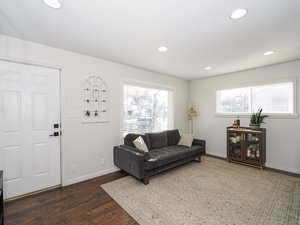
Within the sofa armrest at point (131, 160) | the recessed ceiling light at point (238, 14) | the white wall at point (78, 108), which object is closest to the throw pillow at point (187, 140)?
the sofa armrest at point (131, 160)

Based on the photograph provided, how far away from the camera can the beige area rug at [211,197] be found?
5.84ft

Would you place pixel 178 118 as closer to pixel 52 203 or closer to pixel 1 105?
pixel 52 203

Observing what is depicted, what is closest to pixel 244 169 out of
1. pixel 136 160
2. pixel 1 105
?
pixel 136 160

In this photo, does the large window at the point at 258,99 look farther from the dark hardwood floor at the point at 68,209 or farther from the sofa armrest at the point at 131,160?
the dark hardwood floor at the point at 68,209

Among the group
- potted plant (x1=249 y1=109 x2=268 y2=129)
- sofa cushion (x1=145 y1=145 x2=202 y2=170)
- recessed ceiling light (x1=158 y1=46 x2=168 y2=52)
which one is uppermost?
recessed ceiling light (x1=158 y1=46 x2=168 y2=52)

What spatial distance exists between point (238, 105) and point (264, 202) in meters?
2.62

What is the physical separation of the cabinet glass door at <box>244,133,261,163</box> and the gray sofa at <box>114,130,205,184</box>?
1.06 metres

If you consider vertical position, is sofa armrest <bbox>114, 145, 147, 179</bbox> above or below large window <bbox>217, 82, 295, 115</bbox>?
below

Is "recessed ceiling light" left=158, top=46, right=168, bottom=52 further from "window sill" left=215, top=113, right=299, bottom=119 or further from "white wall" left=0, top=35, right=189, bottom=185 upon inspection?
"window sill" left=215, top=113, right=299, bottom=119

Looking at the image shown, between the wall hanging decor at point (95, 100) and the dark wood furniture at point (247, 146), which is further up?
the wall hanging decor at point (95, 100)

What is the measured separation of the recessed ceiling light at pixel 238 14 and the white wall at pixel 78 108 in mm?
2396

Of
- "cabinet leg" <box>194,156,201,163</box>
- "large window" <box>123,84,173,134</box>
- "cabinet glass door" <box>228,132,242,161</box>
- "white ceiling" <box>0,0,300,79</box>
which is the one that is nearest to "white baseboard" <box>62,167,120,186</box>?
"large window" <box>123,84,173,134</box>

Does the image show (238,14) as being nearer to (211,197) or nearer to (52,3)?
(52,3)

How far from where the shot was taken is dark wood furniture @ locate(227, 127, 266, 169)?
10.7ft
